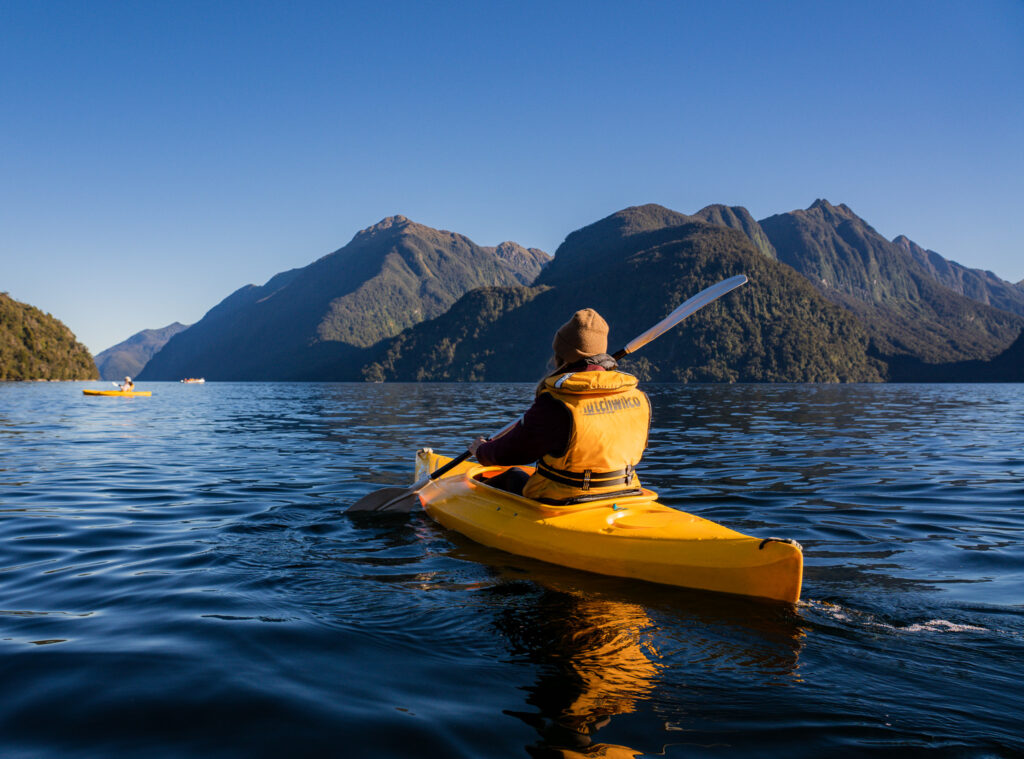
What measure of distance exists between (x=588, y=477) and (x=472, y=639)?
1910 millimetres

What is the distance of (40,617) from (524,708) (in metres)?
3.55

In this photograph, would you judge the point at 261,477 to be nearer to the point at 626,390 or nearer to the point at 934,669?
the point at 626,390

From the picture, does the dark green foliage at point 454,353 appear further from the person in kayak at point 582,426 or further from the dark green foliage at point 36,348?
the person in kayak at point 582,426

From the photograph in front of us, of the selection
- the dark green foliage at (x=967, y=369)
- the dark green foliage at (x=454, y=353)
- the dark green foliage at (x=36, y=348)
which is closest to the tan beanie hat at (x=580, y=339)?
the dark green foliage at (x=36, y=348)

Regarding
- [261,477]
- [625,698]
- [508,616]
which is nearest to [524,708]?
[625,698]

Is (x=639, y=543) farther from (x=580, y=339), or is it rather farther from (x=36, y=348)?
(x=36, y=348)

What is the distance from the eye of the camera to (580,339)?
5.37m

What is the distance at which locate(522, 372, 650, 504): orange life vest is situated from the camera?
5137 mm

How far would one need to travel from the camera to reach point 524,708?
315 centimetres

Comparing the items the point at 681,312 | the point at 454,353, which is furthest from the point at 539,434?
the point at 454,353

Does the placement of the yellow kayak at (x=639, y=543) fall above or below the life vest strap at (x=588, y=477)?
below

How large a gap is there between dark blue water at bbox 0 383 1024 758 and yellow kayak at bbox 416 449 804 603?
15 centimetres

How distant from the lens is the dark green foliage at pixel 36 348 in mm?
100125

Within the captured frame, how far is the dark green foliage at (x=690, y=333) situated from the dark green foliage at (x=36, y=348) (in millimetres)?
75659
